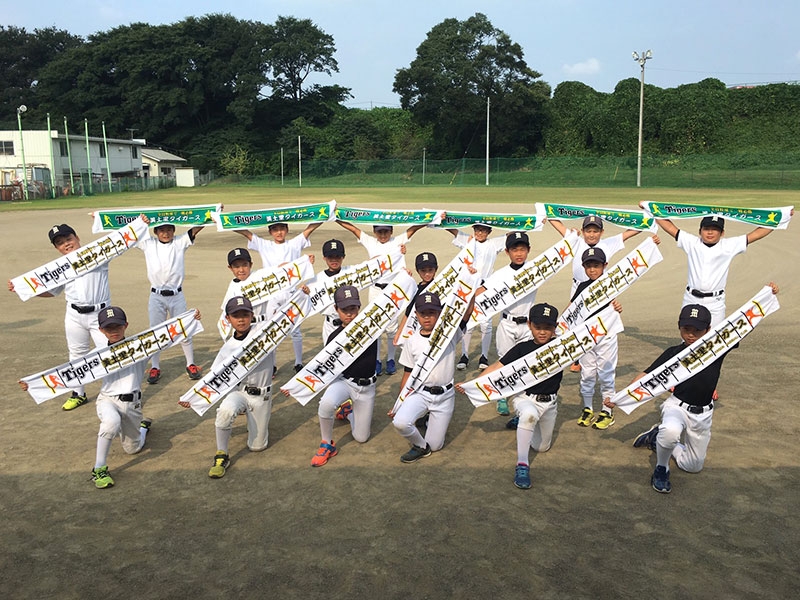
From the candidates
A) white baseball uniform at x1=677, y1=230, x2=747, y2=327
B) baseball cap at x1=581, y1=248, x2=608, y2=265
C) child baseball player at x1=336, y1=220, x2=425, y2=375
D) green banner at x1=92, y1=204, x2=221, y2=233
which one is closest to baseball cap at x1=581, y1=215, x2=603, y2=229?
baseball cap at x1=581, y1=248, x2=608, y2=265

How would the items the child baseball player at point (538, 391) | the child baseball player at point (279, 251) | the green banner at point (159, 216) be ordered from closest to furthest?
the child baseball player at point (538, 391) < the green banner at point (159, 216) < the child baseball player at point (279, 251)

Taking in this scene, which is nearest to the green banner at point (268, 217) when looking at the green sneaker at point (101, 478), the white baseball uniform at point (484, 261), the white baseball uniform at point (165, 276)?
the white baseball uniform at point (165, 276)

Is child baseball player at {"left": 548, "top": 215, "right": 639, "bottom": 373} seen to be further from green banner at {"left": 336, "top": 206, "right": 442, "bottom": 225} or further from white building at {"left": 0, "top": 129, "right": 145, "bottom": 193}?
white building at {"left": 0, "top": 129, "right": 145, "bottom": 193}

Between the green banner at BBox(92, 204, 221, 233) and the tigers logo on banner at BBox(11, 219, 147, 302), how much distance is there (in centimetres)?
72

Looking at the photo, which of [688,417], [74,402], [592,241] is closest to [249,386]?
[74,402]

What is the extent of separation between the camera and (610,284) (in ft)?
26.8

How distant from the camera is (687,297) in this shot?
9102 millimetres

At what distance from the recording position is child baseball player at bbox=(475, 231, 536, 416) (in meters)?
8.57

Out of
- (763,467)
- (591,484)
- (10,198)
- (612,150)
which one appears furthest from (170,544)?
(612,150)

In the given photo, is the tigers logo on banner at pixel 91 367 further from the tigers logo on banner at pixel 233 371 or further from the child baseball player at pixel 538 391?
the child baseball player at pixel 538 391

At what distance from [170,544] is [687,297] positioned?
24.6 ft

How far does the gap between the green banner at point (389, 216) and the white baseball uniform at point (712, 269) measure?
3.78 meters

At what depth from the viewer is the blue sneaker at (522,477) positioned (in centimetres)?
616

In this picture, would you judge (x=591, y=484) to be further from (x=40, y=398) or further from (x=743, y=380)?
(x=40, y=398)
